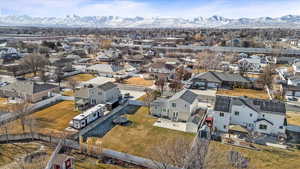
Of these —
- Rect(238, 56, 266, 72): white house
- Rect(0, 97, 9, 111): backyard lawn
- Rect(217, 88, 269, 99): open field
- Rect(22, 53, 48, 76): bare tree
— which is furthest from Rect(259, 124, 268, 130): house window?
Rect(22, 53, 48, 76): bare tree

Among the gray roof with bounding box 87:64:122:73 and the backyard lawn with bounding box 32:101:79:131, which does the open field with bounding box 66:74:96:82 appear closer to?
the gray roof with bounding box 87:64:122:73

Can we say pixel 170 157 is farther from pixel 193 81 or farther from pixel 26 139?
pixel 193 81

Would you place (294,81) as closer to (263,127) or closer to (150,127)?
(263,127)

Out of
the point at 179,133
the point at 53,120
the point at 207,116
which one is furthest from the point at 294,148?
the point at 53,120

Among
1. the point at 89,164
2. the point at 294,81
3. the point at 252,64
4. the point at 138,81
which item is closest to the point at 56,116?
the point at 89,164

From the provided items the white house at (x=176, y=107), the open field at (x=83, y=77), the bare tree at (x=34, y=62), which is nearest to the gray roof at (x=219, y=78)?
the white house at (x=176, y=107)

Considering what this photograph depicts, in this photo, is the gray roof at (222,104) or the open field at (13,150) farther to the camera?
the gray roof at (222,104)

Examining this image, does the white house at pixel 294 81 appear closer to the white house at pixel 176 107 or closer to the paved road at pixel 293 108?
the paved road at pixel 293 108
